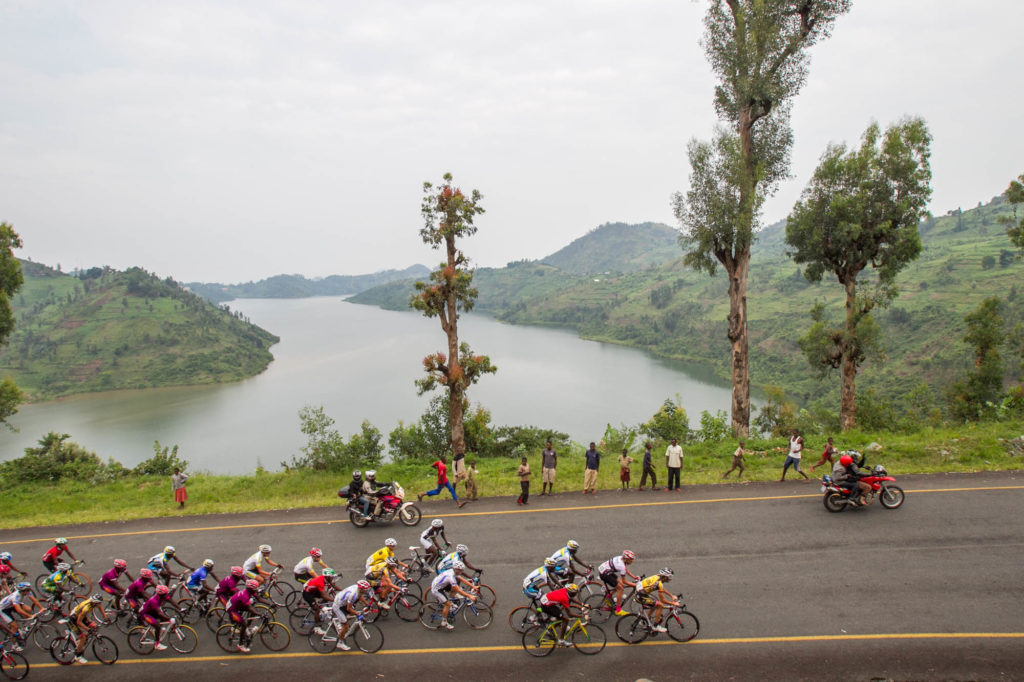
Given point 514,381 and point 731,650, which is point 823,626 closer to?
point 731,650

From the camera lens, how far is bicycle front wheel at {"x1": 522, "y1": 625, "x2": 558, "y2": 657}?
356 inches

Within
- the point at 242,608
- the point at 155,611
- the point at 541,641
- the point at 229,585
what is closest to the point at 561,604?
Answer: the point at 541,641

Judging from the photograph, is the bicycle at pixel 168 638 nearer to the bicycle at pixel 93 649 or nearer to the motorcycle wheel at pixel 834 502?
the bicycle at pixel 93 649

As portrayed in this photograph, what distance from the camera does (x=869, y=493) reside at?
12992 millimetres

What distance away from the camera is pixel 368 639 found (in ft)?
31.2

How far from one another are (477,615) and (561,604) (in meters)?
2.22

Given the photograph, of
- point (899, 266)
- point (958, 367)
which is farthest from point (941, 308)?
point (899, 266)

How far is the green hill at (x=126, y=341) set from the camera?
339 ft

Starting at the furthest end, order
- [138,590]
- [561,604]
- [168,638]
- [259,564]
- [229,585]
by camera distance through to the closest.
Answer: [259,564] < [168,638] < [138,590] < [229,585] < [561,604]

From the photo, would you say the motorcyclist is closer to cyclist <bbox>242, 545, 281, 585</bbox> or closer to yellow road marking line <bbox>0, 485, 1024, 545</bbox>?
yellow road marking line <bbox>0, 485, 1024, 545</bbox>

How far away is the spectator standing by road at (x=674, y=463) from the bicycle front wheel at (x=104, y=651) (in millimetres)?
13038

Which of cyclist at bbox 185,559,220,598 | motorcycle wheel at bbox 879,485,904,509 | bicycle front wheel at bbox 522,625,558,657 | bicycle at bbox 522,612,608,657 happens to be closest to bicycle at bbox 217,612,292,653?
cyclist at bbox 185,559,220,598

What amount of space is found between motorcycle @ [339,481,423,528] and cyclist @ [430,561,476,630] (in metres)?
4.66

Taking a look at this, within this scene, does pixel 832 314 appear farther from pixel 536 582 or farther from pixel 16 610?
pixel 16 610
